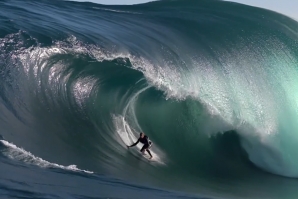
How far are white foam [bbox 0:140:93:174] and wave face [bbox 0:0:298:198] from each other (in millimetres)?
136

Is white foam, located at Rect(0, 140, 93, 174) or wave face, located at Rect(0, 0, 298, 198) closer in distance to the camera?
white foam, located at Rect(0, 140, 93, 174)

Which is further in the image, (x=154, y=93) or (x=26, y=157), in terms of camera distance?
(x=154, y=93)

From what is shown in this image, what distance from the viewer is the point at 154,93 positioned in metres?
13.8

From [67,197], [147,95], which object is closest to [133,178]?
[67,197]

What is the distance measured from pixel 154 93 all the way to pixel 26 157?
591 centimetres

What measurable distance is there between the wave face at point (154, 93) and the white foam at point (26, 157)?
0.44 feet

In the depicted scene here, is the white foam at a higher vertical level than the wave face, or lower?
lower

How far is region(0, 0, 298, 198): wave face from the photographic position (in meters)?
10.8

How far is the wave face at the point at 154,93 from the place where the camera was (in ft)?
35.3

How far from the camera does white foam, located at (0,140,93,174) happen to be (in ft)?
27.3

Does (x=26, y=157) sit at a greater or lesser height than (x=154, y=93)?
lesser

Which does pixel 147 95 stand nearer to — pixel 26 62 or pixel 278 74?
pixel 26 62

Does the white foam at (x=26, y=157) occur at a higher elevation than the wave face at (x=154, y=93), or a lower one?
lower

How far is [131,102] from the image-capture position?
13.5 metres
